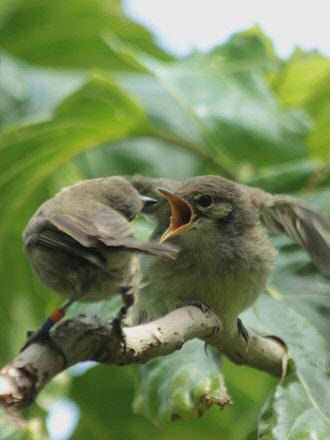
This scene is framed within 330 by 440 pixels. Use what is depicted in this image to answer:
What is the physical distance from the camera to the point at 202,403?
11.0 feet

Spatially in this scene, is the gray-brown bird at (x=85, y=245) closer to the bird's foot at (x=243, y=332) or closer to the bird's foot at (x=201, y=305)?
the bird's foot at (x=201, y=305)

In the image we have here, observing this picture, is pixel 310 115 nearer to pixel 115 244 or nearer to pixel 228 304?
pixel 228 304

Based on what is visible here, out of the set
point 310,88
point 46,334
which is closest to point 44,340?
point 46,334

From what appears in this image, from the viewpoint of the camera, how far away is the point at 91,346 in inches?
98.0

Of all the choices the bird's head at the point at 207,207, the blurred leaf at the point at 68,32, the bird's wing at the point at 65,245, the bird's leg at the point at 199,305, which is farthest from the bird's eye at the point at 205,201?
the blurred leaf at the point at 68,32

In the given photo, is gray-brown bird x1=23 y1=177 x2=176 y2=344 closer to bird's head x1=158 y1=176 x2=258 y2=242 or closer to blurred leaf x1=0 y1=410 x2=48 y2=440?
blurred leaf x1=0 y1=410 x2=48 y2=440

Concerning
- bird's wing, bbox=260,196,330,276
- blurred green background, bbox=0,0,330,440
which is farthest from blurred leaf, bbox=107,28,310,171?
bird's wing, bbox=260,196,330,276

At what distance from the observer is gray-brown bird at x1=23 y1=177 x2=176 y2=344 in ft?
8.84

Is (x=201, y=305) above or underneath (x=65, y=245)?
underneath

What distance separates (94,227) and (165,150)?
9.48 feet

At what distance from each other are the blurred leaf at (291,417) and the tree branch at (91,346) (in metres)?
0.40

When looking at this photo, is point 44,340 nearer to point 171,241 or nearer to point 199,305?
point 199,305

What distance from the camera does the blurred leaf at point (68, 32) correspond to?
6352 millimetres

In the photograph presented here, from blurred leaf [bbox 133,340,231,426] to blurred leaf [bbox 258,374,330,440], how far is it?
0.63 feet
